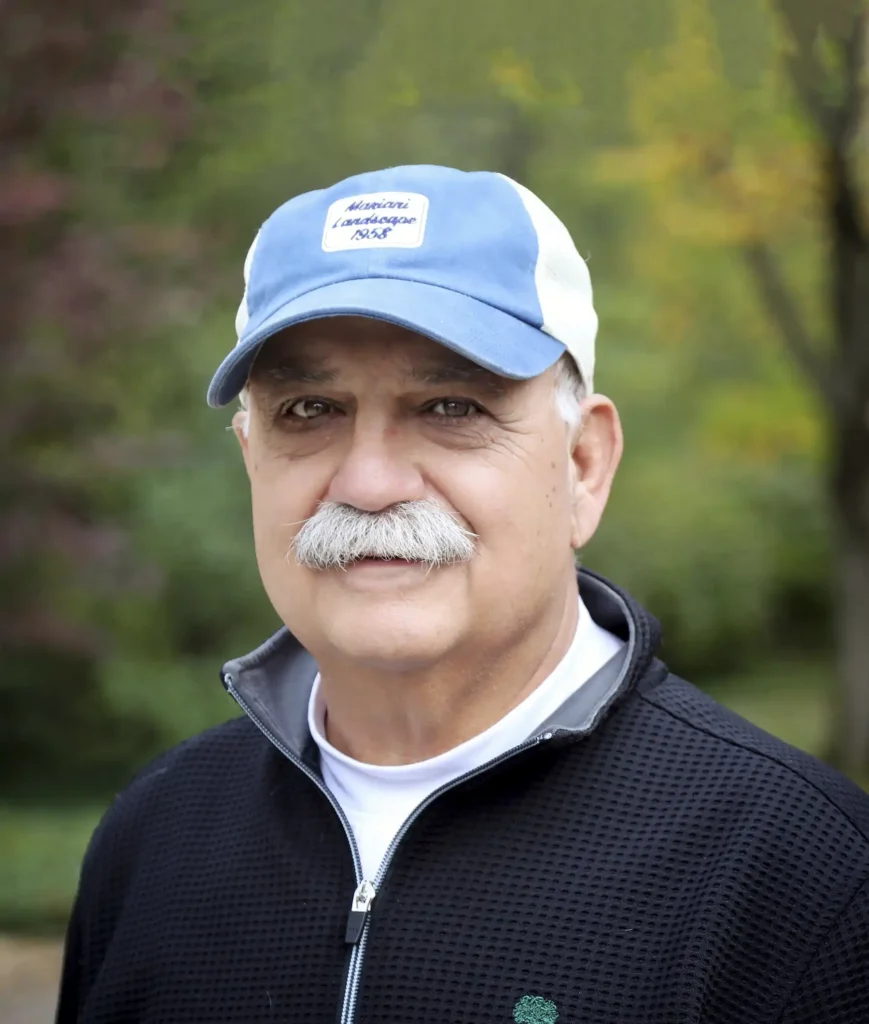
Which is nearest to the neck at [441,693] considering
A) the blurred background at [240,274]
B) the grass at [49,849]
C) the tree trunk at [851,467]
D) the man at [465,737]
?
the man at [465,737]

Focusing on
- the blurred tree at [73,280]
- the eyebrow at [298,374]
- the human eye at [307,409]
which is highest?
the eyebrow at [298,374]

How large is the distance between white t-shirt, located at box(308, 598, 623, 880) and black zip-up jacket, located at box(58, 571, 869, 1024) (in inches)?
1.1

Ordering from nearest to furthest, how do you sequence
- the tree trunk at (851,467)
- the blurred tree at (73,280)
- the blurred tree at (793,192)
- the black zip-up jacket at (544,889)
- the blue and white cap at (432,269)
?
1. the black zip-up jacket at (544,889)
2. the blue and white cap at (432,269)
3. the blurred tree at (73,280)
4. the blurred tree at (793,192)
5. the tree trunk at (851,467)

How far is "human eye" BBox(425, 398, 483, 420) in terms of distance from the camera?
75.9 inches

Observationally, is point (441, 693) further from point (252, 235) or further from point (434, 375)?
point (252, 235)

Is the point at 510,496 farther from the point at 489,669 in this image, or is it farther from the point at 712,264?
the point at 712,264

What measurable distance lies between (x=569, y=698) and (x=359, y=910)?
1.42ft

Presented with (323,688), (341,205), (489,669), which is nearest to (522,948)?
(489,669)

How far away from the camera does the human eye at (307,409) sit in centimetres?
197

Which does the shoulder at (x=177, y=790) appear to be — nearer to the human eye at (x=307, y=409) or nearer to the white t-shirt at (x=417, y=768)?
the white t-shirt at (x=417, y=768)

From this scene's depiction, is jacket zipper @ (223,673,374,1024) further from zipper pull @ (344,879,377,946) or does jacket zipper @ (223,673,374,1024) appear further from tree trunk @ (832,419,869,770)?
tree trunk @ (832,419,869,770)

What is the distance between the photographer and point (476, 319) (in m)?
1.86

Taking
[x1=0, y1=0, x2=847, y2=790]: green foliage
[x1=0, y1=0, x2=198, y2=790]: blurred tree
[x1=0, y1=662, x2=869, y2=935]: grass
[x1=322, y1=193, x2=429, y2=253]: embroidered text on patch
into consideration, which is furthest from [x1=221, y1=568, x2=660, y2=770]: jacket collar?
[x1=0, y1=0, x2=847, y2=790]: green foliage

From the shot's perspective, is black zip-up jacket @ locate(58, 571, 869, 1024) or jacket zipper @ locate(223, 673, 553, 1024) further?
jacket zipper @ locate(223, 673, 553, 1024)
